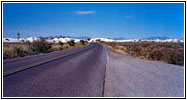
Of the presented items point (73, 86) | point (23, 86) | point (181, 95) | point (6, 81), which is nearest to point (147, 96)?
point (181, 95)

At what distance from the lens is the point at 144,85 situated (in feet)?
36.2

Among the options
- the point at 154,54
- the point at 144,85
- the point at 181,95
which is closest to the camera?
the point at 181,95

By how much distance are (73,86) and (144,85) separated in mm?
3031

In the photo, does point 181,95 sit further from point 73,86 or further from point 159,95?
point 73,86

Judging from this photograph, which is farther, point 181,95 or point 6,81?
point 6,81

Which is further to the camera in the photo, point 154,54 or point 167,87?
point 154,54

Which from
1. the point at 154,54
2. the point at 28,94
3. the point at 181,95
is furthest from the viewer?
the point at 154,54

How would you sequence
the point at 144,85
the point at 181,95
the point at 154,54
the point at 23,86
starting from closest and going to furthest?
the point at 181,95
the point at 23,86
the point at 144,85
the point at 154,54

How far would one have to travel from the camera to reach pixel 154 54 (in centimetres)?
2934

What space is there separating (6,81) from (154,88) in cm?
617

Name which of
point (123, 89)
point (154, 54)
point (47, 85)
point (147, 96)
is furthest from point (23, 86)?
point (154, 54)

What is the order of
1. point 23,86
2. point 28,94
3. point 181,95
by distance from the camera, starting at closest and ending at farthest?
point 28,94 → point 181,95 → point 23,86

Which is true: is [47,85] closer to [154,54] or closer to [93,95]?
[93,95]

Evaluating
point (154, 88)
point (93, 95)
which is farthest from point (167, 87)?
point (93, 95)
